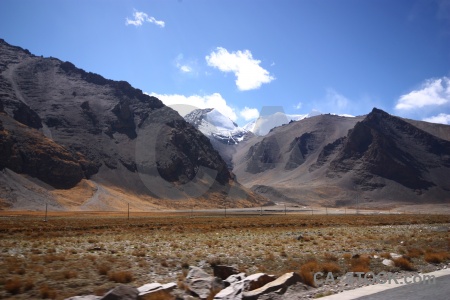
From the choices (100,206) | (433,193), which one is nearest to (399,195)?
(433,193)

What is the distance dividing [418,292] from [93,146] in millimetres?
133043

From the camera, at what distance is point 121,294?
9.32 meters

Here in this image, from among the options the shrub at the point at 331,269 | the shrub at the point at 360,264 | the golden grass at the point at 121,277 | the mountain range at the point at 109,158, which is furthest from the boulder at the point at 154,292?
the mountain range at the point at 109,158

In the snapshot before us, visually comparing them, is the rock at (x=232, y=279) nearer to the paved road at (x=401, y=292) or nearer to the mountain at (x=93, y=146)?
the paved road at (x=401, y=292)

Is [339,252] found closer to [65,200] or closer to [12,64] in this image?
[65,200]

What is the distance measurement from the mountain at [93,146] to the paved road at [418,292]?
91510 mm

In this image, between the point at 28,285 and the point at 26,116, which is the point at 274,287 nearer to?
the point at 28,285

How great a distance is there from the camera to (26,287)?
1080 cm

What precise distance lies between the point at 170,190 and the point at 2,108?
6066 cm

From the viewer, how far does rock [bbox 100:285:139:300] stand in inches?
361

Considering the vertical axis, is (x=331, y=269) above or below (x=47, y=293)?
below

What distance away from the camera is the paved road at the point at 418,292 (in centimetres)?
961

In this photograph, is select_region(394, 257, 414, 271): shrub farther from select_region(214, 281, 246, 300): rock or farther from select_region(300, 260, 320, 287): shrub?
select_region(214, 281, 246, 300): rock

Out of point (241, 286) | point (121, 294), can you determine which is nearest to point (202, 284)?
point (241, 286)
